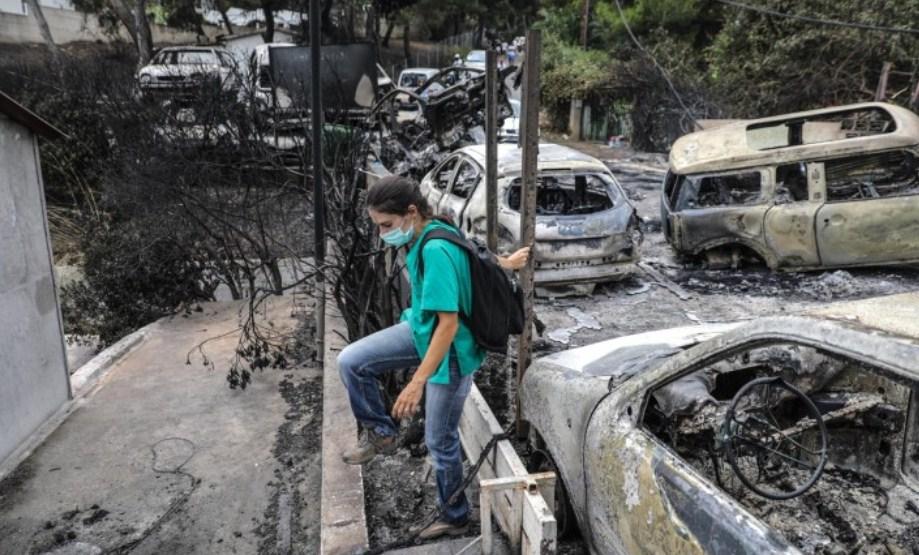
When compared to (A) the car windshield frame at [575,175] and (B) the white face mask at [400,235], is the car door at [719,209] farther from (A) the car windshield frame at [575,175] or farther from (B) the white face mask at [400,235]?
(B) the white face mask at [400,235]

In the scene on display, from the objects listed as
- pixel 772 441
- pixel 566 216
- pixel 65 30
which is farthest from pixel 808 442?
pixel 65 30

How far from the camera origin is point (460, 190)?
28.8ft

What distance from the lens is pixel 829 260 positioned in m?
8.08

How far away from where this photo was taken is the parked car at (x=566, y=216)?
24.5 feet

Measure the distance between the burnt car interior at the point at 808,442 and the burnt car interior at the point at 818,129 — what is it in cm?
564

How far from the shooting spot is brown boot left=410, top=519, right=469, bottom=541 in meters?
3.50

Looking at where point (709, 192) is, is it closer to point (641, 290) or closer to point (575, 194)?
point (641, 290)

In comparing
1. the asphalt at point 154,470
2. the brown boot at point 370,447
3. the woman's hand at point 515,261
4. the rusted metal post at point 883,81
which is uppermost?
the rusted metal post at point 883,81

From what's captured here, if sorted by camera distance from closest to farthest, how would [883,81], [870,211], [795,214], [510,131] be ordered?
1. [870,211]
2. [795,214]
3. [883,81]
4. [510,131]

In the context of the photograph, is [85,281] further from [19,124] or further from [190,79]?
[19,124]

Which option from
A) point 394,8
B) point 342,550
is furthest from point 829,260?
point 394,8

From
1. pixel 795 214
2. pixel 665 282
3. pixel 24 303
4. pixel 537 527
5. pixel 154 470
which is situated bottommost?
pixel 154 470

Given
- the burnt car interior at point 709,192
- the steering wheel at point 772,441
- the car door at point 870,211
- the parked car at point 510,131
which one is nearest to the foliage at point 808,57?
the parked car at point 510,131

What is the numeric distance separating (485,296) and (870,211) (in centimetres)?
662
